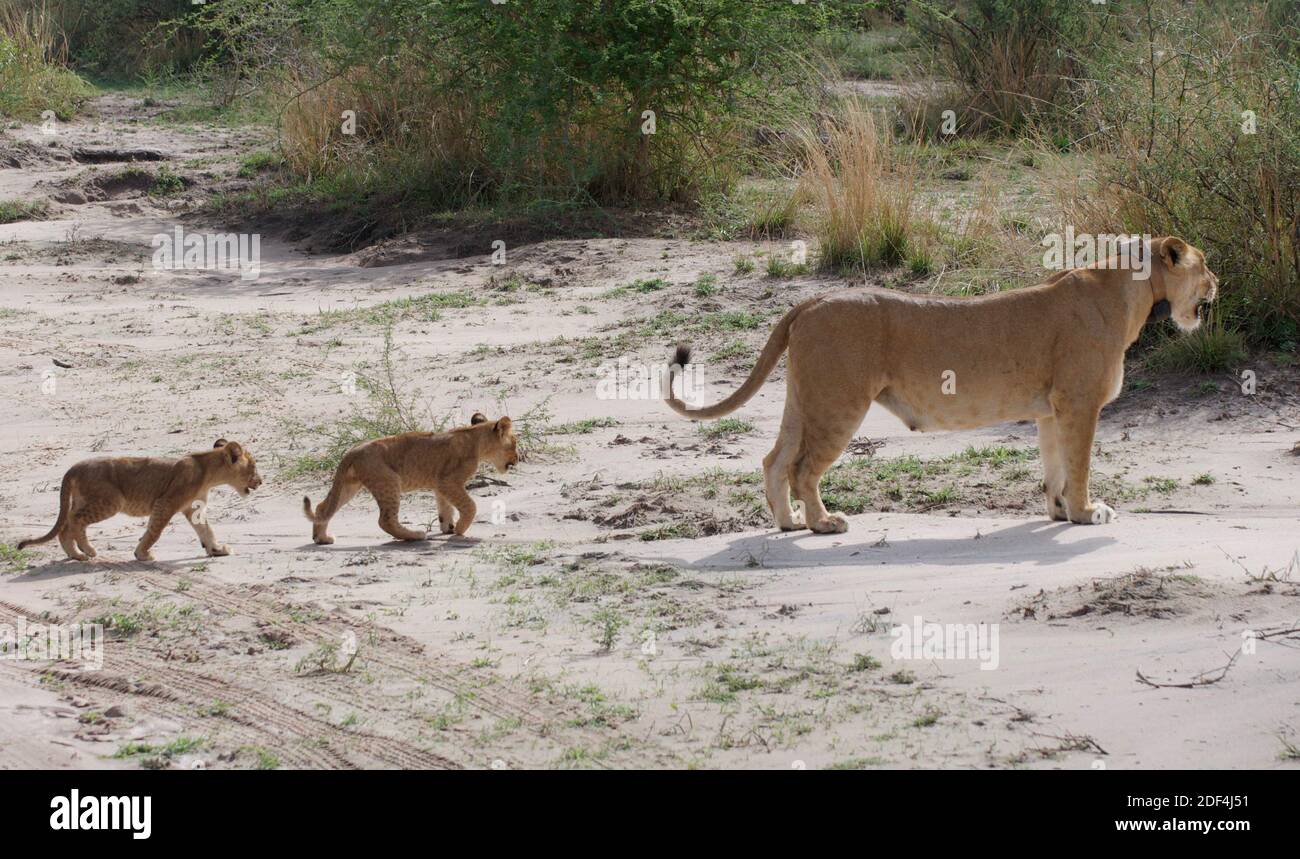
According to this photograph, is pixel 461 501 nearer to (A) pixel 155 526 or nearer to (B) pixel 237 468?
(B) pixel 237 468

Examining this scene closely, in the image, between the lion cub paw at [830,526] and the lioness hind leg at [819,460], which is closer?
the lioness hind leg at [819,460]

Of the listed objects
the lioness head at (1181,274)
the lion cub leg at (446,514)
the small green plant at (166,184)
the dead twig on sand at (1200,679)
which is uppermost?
the small green plant at (166,184)

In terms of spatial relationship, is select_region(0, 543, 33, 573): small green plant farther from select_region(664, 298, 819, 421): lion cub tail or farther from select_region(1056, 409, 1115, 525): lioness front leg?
select_region(1056, 409, 1115, 525): lioness front leg

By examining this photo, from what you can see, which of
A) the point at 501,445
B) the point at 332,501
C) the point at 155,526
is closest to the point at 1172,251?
the point at 501,445

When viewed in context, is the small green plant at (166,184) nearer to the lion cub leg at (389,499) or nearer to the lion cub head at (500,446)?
the lion cub head at (500,446)

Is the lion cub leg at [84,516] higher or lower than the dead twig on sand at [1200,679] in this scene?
higher

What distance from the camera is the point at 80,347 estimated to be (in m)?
10.9

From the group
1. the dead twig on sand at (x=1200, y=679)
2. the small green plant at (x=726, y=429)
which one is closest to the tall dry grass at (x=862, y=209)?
the small green plant at (x=726, y=429)

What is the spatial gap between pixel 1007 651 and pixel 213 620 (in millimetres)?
3071

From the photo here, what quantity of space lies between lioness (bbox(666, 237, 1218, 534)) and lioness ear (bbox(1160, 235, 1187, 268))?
3 cm

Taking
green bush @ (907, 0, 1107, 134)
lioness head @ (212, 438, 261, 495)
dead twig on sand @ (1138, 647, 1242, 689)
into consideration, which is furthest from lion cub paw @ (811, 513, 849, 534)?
green bush @ (907, 0, 1107, 134)

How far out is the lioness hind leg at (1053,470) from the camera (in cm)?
710

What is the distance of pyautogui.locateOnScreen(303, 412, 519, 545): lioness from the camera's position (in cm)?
715
